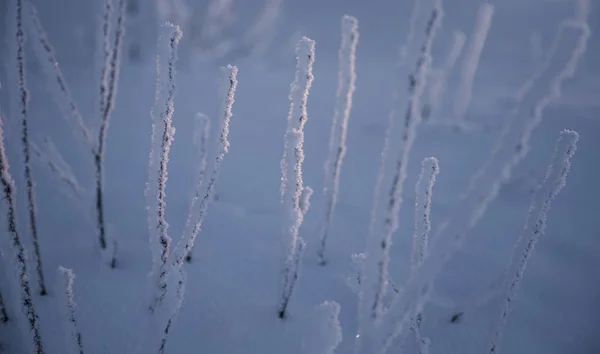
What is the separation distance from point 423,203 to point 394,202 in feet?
1.11

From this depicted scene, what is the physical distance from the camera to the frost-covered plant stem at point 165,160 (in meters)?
1.08

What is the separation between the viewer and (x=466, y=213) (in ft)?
2.91

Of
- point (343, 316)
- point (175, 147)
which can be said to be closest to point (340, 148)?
point (343, 316)

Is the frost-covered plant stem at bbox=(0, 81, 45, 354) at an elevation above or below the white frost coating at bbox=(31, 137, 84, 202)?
below

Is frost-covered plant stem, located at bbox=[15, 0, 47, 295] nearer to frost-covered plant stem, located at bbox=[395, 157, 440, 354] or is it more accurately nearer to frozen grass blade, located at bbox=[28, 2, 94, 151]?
frozen grass blade, located at bbox=[28, 2, 94, 151]

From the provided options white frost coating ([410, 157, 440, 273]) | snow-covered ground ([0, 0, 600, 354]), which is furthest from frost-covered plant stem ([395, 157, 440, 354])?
snow-covered ground ([0, 0, 600, 354])

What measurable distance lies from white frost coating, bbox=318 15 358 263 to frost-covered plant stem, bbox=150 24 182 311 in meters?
0.68

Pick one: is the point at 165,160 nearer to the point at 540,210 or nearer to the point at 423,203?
the point at 423,203

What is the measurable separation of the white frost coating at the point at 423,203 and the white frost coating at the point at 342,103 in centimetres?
49

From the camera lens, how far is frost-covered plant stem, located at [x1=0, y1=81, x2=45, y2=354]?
40.9 inches

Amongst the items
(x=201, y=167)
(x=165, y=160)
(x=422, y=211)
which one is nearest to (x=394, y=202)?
(x=422, y=211)

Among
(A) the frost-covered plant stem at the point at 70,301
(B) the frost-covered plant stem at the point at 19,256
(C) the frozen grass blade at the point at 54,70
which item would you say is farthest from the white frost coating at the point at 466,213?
(C) the frozen grass blade at the point at 54,70

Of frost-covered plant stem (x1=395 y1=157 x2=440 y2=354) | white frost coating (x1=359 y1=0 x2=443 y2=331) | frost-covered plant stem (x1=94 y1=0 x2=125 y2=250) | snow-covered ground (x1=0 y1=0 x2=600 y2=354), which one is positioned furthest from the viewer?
frost-covered plant stem (x1=94 y1=0 x2=125 y2=250)

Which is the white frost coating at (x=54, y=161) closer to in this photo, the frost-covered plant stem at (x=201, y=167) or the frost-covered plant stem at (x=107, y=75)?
the frost-covered plant stem at (x=107, y=75)
